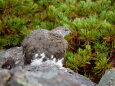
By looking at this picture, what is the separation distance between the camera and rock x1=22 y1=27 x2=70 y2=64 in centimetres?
230

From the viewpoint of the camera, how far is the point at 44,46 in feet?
7.56

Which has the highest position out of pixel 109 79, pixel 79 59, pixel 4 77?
pixel 4 77

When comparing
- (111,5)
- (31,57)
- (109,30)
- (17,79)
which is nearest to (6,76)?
(17,79)

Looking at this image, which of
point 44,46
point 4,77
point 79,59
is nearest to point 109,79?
point 44,46

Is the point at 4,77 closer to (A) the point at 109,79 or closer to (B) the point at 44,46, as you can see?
(A) the point at 109,79

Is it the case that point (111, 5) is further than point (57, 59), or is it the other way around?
point (111, 5)

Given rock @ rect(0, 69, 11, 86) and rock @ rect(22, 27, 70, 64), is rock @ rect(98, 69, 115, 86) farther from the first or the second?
rock @ rect(0, 69, 11, 86)

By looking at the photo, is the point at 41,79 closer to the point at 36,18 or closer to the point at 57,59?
the point at 57,59

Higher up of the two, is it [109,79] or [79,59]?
[109,79]

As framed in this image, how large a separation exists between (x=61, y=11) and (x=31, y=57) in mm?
1146

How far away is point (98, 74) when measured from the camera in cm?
275

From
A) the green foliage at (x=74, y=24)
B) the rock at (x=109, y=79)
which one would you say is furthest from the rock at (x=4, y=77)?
the green foliage at (x=74, y=24)

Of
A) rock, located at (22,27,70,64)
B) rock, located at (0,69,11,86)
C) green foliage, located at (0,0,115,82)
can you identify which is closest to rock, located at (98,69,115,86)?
rock, located at (22,27,70,64)

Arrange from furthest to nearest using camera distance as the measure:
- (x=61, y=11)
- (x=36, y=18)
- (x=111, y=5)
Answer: (x=111, y=5), (x=36, y=18), (x=61, y=11)
